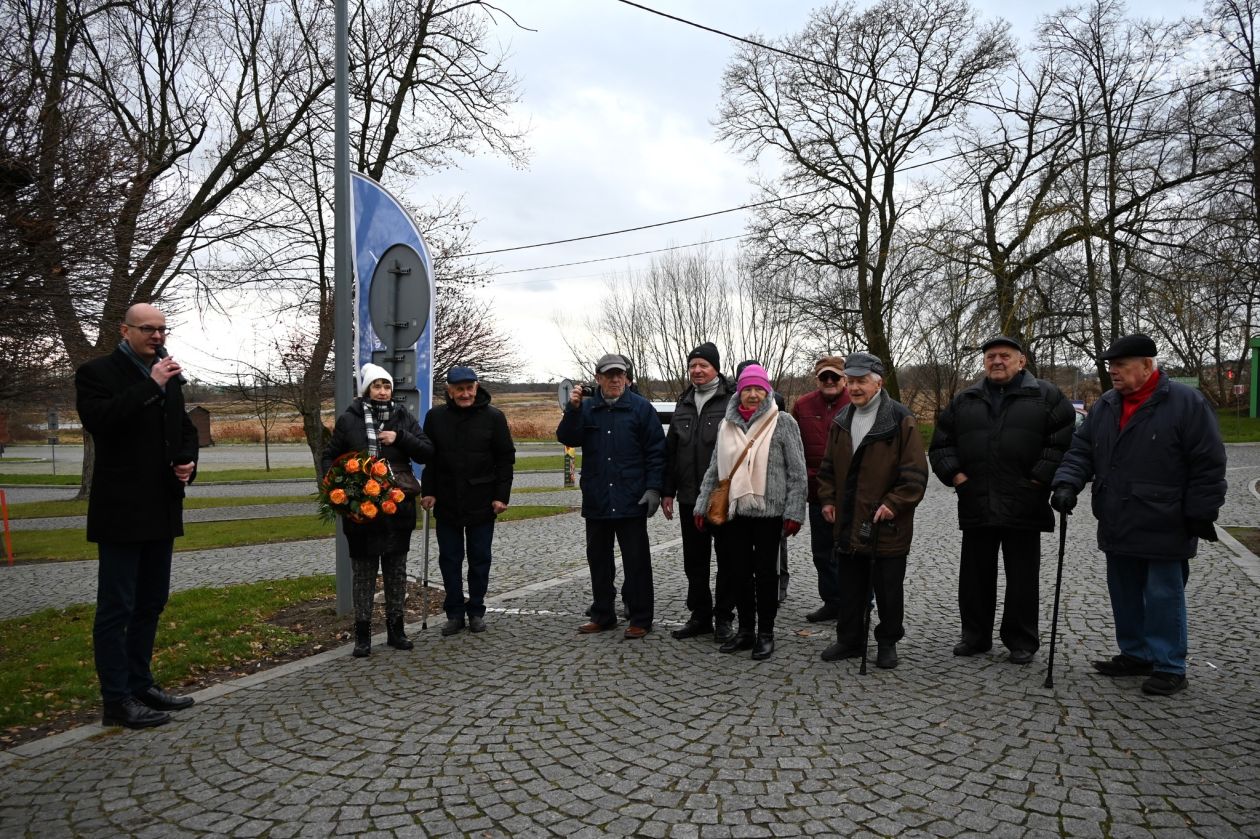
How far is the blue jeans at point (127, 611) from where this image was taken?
14.2 ft

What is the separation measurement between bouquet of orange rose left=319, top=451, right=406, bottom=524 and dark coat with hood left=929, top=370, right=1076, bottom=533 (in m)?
3.70

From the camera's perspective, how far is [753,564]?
5.57m

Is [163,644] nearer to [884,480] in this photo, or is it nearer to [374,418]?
[374,418]

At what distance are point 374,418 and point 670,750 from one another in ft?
10.5

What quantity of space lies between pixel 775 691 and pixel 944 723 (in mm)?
927

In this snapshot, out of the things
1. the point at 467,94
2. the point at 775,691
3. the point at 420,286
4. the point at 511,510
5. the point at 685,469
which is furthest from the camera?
the point at 467,94

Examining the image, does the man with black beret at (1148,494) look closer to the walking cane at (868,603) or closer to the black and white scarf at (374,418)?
the walking cane at (868,603)

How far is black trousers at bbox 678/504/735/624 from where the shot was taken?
5.85 m

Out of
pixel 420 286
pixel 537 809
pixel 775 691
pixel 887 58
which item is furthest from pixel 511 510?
pixel 887 58

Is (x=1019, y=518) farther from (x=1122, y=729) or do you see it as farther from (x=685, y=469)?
(x=685, y=469)

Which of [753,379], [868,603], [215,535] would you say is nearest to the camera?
[868,603]

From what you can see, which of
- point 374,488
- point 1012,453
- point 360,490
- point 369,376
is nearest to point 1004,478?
point 1012,453

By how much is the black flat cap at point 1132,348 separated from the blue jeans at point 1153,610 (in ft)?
3.84

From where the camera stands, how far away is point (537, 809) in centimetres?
329
